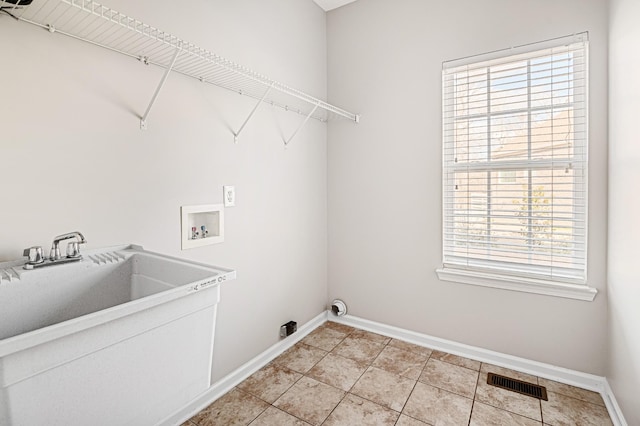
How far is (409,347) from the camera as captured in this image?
2514 millimetres

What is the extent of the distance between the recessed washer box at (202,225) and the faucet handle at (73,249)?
1.74ft

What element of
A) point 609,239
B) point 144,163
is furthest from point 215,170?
point 609,239

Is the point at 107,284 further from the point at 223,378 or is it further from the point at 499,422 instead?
the point at 499,422

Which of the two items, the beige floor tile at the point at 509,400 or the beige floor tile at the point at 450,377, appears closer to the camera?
the beige floor tile at the point at 509,400

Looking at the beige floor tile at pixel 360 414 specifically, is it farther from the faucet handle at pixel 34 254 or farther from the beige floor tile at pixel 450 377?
the faucet handle at pixel 34 254

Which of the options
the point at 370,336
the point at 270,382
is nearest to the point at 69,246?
the point at 270,382

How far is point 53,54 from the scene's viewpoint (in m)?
1.25

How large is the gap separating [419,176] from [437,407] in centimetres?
153

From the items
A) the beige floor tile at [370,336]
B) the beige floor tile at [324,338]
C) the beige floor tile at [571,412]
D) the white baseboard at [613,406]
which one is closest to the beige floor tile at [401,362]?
the beige floor tile at [370,336]

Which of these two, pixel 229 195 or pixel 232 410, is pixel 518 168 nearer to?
Answer: pixel 229 195

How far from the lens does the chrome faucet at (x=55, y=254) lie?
1.12m

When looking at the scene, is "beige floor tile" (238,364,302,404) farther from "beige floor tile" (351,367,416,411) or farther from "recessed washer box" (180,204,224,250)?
"recessed washer box" (180,204,224,250)

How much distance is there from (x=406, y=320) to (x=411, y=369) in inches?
18.3

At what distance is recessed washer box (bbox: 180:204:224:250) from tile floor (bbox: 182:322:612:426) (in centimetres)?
94
